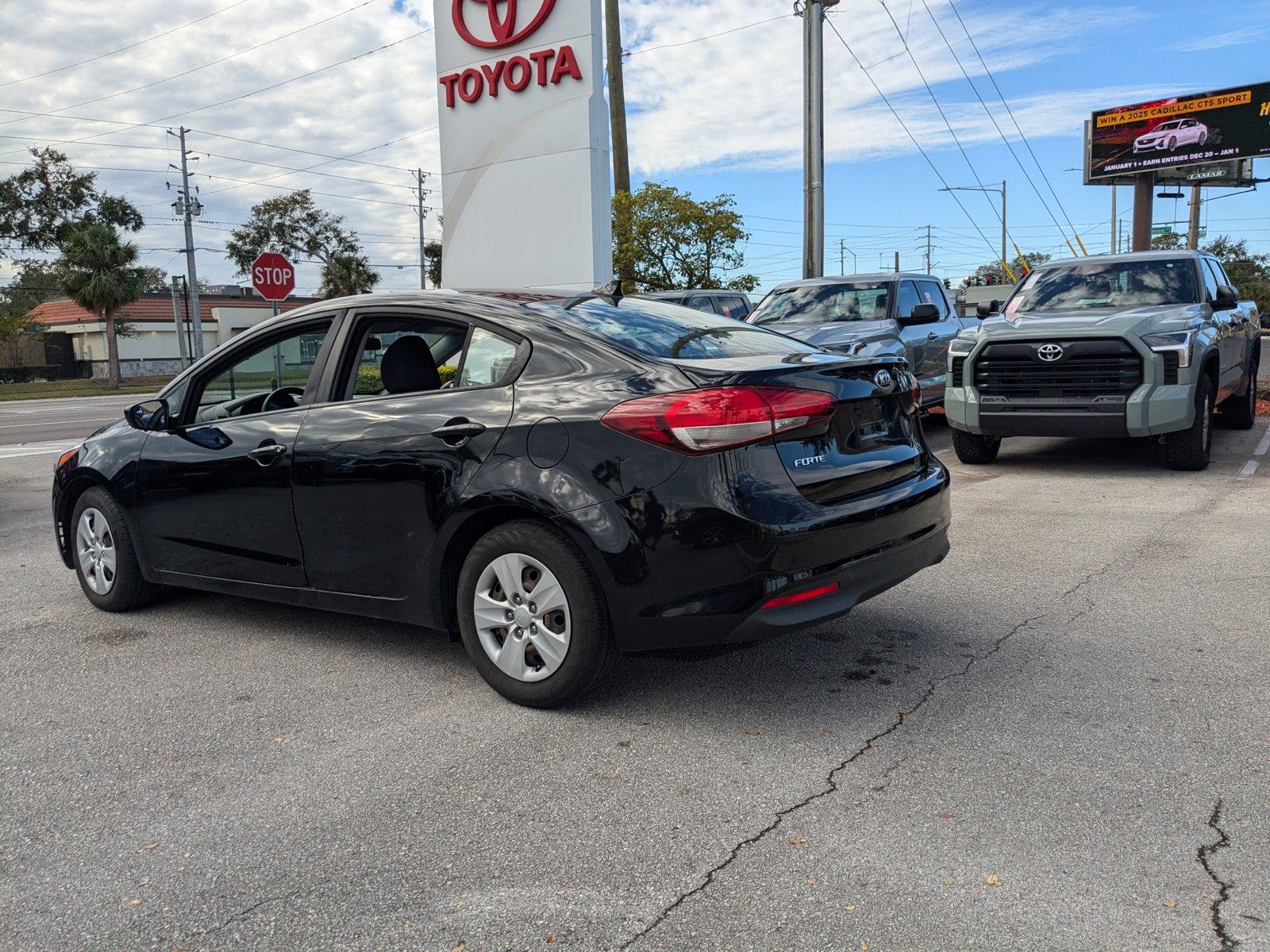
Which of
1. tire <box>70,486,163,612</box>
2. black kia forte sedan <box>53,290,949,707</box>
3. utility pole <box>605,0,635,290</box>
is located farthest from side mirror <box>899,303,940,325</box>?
utility pole <box>605,0,635,290</box>

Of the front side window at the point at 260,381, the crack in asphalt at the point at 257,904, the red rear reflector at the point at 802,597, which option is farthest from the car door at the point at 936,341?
the crack in asphalt at the point at 257,904

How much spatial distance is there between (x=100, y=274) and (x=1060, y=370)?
49618 millimetres

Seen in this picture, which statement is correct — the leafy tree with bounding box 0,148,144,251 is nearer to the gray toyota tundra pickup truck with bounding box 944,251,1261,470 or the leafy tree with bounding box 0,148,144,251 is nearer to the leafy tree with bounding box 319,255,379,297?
the leafy tree with bounding box 319,255,379,297

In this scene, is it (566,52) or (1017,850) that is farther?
(566,52)

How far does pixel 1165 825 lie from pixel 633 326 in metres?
2.56

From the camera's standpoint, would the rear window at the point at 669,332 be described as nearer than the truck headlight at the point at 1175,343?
Yes

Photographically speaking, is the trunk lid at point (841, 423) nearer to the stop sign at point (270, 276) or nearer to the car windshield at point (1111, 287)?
the car windshield at point (1111, 287)

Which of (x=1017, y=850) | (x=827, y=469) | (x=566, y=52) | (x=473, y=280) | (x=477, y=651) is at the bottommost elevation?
(x=1017, y=850)

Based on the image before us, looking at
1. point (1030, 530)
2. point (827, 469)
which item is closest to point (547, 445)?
point (827, 469)

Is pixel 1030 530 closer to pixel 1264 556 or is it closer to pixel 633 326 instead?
pixel 1264 556

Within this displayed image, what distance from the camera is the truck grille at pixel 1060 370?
927cm

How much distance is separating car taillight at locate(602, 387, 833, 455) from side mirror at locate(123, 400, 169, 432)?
2.77 m

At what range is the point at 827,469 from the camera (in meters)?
3.92

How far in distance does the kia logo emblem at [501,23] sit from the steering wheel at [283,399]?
1221 cm
